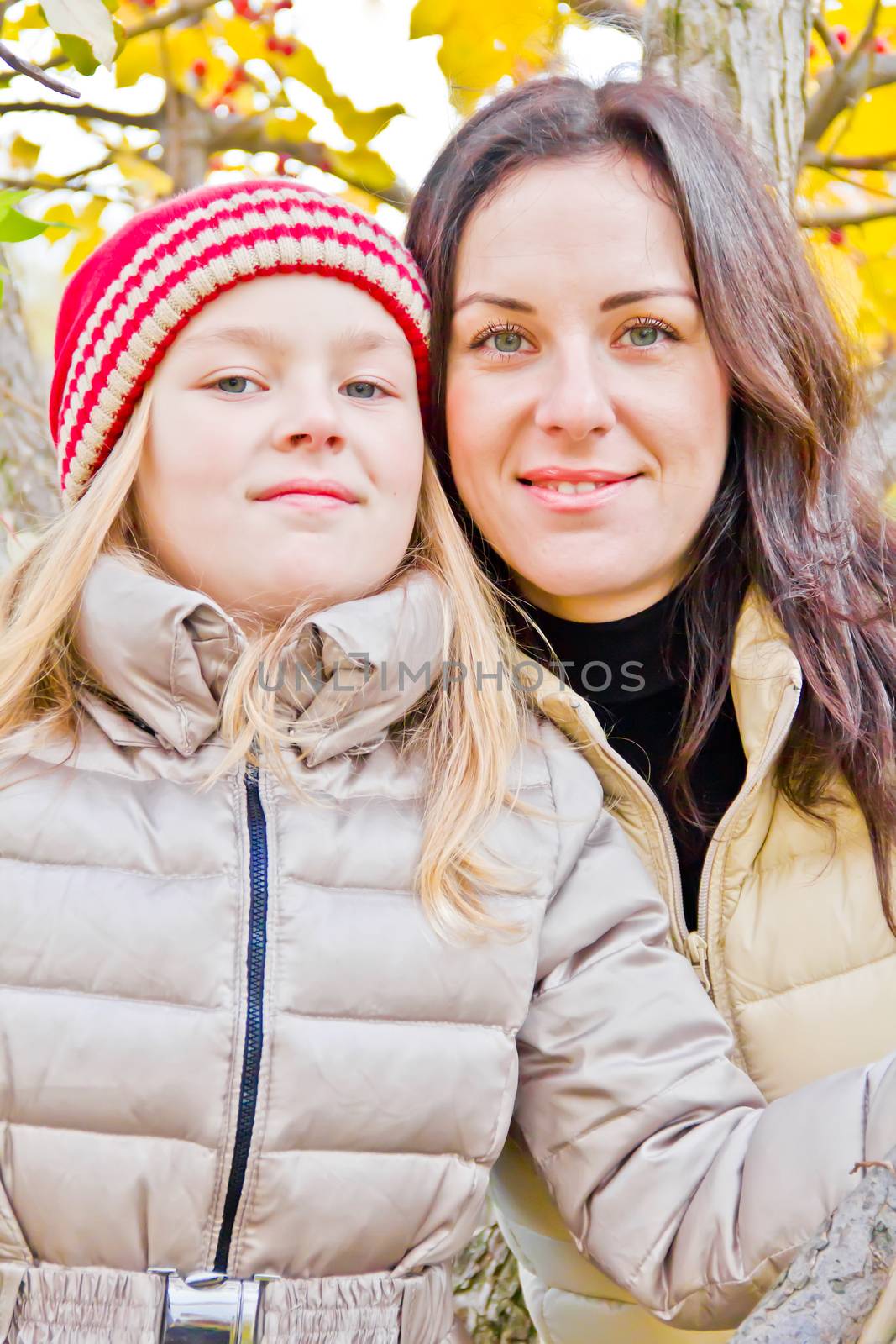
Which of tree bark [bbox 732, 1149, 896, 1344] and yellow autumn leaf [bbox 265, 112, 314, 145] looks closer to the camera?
tree bark [bbox 732, 1149, 896, 1344]

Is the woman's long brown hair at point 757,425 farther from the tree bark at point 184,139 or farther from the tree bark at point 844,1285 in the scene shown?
the tree bark at point 184,139

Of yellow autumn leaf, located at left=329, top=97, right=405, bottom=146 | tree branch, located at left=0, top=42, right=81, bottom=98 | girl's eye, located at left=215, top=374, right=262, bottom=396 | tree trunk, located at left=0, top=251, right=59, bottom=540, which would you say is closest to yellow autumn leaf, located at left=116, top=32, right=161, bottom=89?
yellow autumn leaf, located at left=329, top=97, right=405, bottom=146

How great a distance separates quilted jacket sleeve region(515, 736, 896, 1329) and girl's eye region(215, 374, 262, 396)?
0.65m

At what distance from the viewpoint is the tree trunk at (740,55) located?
2.33 metres

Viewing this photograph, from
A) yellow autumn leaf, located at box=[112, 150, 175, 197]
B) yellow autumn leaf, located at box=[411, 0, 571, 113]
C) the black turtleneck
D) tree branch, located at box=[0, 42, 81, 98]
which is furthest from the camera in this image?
yellow autumn leaf, located at box=[112, 150, 175, 197]

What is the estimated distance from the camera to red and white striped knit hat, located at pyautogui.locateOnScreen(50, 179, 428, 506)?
1.75m

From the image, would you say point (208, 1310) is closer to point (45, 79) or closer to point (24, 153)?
point (45, 79)

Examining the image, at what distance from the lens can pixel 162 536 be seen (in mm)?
1786

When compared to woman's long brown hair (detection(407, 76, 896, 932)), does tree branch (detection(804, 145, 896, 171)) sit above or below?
above

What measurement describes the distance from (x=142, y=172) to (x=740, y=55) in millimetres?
1333

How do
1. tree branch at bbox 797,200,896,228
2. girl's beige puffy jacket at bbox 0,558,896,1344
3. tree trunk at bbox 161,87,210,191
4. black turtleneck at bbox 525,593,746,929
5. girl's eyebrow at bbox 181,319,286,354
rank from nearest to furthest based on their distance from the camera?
1. girl's beige puffy jacket at bbox 0,558,896,1344
2. girl's eyebrow at bbox 181,319,286,354
3. black turtleneck at bbox 525,593,746,929
4. tree branch at bbox 797,200,896,228
5. tree trunk at bbox 161,87,210,191

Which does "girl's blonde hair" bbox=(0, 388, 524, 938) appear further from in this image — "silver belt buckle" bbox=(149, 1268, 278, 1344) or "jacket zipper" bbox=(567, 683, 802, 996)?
"silver belt buckle" bbox=(149, 1268, 278, 1344)

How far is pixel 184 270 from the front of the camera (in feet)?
5.74

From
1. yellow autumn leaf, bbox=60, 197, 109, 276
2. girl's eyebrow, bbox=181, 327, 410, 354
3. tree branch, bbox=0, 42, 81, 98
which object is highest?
tree branch, bbox=0, 42, 81, 98
